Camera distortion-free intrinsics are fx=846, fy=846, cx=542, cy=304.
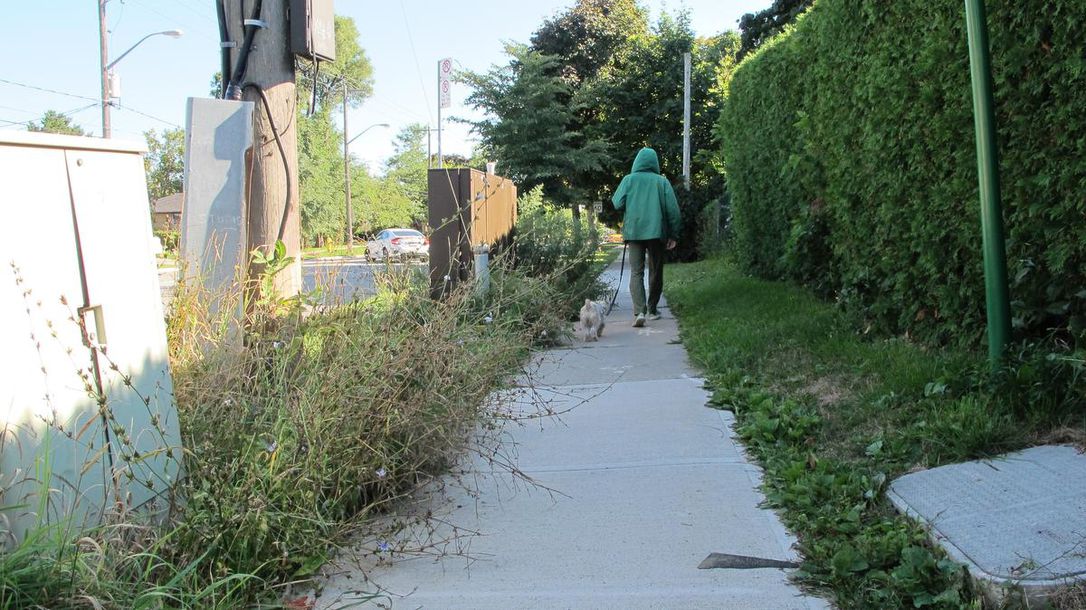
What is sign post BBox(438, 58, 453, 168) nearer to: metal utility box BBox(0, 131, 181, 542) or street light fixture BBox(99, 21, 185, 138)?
street light fixture BBox(99, 21, 185, 138)

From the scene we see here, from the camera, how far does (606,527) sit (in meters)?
3.47

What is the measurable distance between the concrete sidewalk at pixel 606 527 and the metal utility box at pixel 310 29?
2215 mm

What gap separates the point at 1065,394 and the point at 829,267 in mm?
4145

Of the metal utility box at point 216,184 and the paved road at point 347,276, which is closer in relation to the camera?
the metal utility box at point 216,184

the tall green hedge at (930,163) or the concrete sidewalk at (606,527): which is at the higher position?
the tall green hedge at (930,163)

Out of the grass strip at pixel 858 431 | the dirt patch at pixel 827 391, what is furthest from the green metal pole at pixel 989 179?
the dirt patch at pixel 827 391

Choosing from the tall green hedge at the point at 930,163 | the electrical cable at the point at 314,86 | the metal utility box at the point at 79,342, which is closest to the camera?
the metal utility box at the point at 79,342

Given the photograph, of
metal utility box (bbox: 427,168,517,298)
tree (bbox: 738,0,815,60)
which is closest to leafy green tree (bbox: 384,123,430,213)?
metal utility box (bbox: 427,168,517,298)

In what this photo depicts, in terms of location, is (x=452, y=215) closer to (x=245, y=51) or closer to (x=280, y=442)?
(x=245, y=51)

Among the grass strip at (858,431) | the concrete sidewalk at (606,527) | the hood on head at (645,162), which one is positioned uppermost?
the hood on head at (645,162)

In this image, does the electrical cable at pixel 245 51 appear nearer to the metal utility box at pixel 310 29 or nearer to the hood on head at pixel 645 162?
the metal utility box at pixel 310 29

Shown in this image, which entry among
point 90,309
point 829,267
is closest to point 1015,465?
point 90,309

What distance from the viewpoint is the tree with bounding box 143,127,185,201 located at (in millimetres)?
29275

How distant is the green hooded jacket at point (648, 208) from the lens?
370 inches
